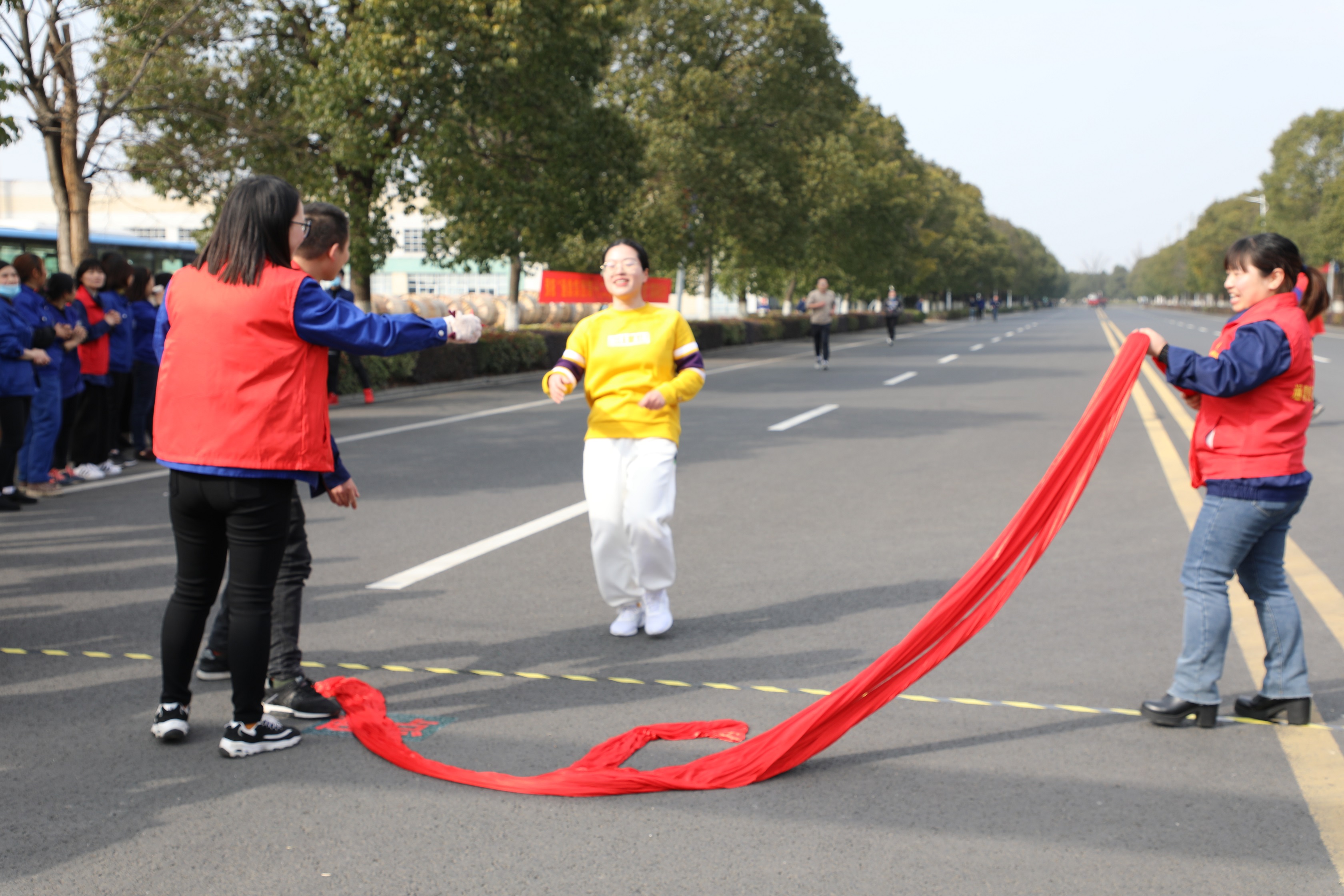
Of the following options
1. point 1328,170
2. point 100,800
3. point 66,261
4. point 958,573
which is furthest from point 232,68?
point 1328,170

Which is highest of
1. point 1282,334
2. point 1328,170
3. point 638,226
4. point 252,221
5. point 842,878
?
point 1328,170

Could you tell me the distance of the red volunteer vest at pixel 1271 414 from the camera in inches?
141

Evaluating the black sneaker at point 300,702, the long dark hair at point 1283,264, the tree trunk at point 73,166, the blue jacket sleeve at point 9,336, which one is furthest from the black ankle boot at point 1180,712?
the tree trunk at point 73,166

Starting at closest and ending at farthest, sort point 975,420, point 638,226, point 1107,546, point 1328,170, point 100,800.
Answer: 1. point 100,800
2. point 1107,546
3. point 975,420
4. point 638,226
5. point 1328,170

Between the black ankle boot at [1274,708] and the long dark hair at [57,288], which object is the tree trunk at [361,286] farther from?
the black ankle boot at [1274,708]

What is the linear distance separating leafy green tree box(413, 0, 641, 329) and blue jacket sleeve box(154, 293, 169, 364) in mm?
15204

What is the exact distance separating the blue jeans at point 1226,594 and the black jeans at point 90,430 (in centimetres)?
851

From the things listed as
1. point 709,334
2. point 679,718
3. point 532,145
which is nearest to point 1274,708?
point 679,718

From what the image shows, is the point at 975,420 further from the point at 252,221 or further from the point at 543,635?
the point at 252,221

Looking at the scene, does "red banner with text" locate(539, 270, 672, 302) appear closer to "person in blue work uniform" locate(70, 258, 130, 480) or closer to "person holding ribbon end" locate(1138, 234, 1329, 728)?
"person holding ribbon end" locate(1138, 234, 1329, 728)

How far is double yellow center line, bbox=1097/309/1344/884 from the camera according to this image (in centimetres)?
312

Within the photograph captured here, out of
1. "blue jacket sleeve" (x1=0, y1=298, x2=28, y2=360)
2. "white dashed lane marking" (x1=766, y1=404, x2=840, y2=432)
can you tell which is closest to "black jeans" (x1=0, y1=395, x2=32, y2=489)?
"blue jacket sleeve" (x1=0, y1=298, x2=28, y2=360)

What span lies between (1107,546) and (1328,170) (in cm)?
8229

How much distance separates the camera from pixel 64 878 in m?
2.75
